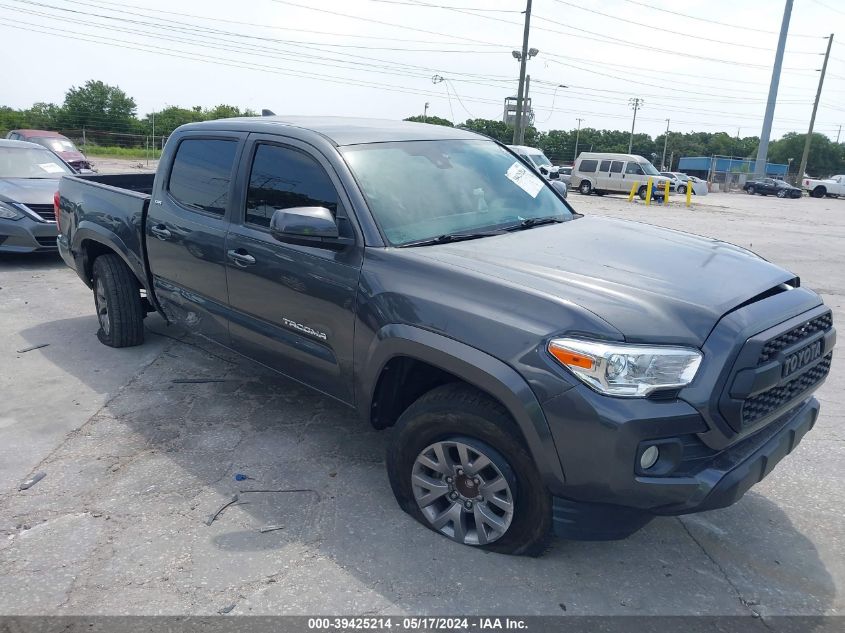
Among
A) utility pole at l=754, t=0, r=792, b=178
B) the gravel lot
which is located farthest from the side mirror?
utility pole at l=754, t=0, r=792, b=178

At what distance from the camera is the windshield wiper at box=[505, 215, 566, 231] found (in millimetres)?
3669

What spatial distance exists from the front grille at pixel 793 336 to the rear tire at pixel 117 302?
15.1 ft

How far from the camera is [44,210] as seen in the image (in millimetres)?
8586

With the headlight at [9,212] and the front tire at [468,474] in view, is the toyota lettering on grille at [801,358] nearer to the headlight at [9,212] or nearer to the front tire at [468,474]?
the front tire at [468,474]

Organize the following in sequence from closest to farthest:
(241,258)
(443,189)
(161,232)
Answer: (443,189)
(241,258)
(161,232)

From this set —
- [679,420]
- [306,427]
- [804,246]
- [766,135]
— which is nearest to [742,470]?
[679,420]

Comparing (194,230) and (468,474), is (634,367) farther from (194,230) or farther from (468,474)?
(194,230)

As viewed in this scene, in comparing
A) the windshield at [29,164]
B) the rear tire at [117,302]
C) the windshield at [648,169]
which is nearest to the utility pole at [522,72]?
the windshield at [648,169]

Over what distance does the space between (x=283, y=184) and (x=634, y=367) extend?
2.20 metres

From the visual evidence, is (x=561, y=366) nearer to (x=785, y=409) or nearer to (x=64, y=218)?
(x=785, y=409)

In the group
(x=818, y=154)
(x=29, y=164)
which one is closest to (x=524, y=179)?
(x=29, y=164)

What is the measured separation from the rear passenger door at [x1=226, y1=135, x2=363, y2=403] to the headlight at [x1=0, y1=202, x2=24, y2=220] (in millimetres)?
5938

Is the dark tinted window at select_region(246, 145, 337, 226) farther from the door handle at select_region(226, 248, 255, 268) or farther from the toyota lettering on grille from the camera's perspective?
the toyota lettering on grille

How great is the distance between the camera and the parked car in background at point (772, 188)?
40312 millimetres
